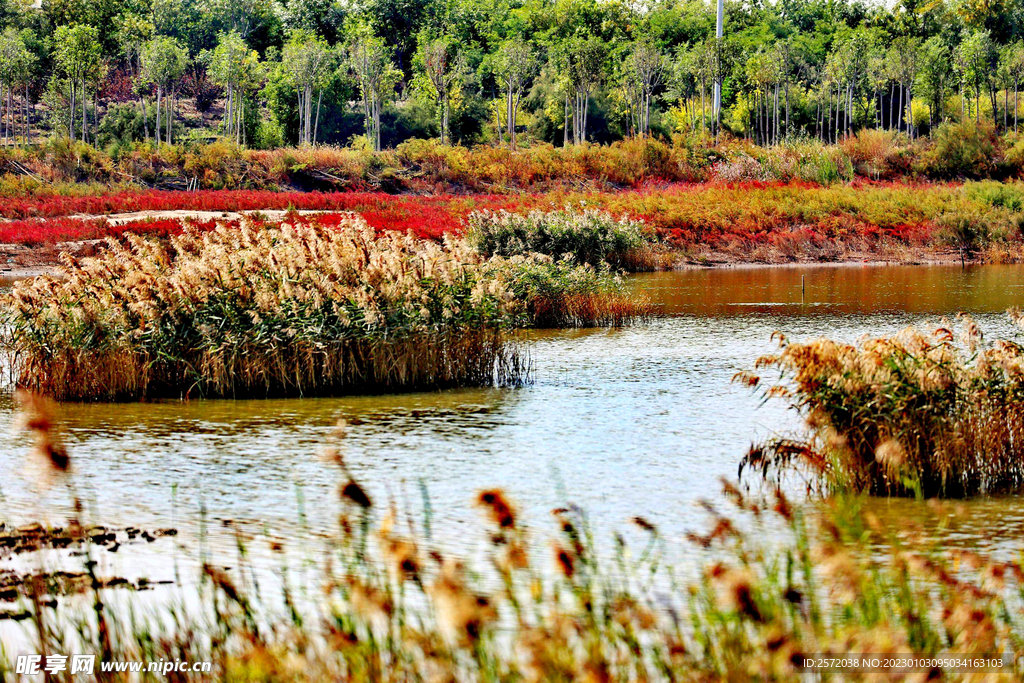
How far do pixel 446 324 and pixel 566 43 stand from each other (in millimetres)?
63820

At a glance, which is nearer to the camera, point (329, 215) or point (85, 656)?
point (85, 656)

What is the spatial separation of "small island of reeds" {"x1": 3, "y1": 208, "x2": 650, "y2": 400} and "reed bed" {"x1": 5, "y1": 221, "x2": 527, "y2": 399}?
1cm

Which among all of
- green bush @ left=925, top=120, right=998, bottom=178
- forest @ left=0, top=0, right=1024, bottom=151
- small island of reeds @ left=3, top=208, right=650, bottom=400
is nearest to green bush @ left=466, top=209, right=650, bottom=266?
small island of reeds @ left=3, top=208, right=650, bottom=400

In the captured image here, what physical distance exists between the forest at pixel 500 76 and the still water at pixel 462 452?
45570mm

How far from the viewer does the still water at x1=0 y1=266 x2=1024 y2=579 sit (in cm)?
876

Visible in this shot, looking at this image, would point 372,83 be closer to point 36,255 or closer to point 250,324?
point 36,255

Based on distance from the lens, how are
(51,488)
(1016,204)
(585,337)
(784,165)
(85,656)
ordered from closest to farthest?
(85,656)
(51,488)
(585,337)
(1016,204)
(784,165)

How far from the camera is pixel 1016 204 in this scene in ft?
139

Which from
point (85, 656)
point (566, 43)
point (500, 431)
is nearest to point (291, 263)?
point (500, 431)

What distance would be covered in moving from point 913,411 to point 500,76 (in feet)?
211

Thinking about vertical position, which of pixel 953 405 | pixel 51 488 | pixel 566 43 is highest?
pixel 566 43

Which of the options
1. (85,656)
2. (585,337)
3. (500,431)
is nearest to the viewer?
(85,656)

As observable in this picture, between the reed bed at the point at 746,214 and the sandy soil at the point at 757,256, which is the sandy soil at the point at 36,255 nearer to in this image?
the sandy soil at the point at 757,256

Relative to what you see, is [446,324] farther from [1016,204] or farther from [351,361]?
[1016,204]
